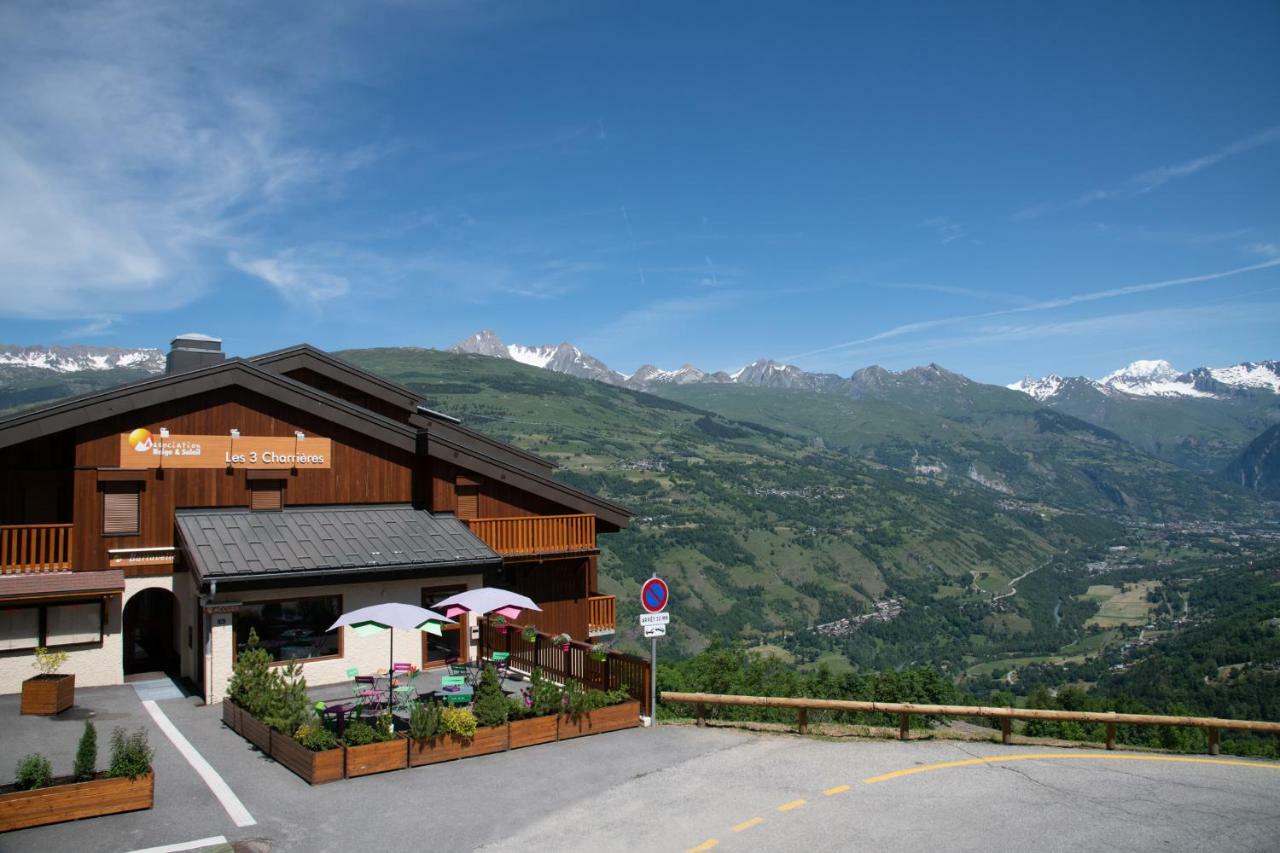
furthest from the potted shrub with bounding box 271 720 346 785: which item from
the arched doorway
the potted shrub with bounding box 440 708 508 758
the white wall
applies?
the arched doorway

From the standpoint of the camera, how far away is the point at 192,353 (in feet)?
89.3

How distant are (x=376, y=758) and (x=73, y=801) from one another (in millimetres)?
3956

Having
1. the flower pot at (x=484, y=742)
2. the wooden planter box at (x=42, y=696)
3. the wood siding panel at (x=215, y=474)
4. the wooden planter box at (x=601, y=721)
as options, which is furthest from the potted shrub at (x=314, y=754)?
the wood siding panel at (x=215, y=474)

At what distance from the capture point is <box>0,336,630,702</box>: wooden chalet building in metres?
19.2

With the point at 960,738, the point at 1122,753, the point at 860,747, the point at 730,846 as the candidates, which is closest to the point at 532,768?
the point at 730,846

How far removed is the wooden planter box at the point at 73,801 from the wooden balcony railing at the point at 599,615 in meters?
15.8

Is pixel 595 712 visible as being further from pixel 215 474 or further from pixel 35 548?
pixel 35 548

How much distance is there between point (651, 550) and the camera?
199125 mm

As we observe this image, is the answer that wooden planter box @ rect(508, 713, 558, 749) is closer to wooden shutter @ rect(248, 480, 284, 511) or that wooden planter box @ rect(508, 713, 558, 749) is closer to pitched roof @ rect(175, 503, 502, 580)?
pitched roof @ rect(175, 503, 502, 580)

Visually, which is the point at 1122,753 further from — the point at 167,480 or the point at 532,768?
the point at 167,480

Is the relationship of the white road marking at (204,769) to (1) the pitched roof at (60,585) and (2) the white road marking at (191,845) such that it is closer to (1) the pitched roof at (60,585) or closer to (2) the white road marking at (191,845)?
(2) the white road marking at (191,845)

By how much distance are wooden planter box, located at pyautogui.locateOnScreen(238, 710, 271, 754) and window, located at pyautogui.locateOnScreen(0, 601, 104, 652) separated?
232 inches

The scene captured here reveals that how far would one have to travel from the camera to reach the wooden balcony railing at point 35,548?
1919 centimetres

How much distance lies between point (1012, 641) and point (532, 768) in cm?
20562
